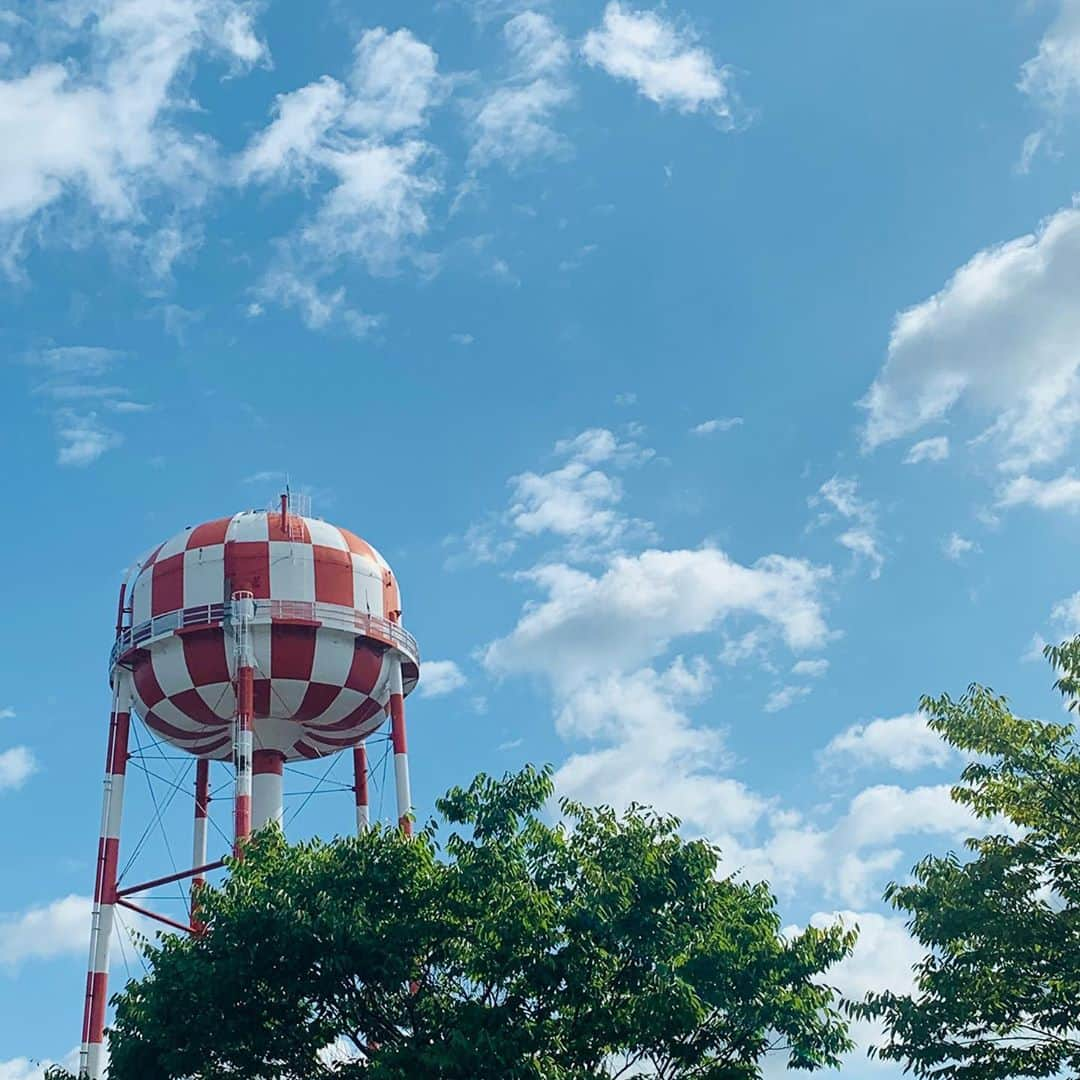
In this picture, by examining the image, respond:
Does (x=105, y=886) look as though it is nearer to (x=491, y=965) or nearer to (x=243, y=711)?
(x=243, y=711)

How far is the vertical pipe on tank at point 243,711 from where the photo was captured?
35625 millimetres

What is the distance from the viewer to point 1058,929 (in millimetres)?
20641

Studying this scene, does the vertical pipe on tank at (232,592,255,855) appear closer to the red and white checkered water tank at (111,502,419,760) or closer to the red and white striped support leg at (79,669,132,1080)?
the red and white checkered water tank at (111,502,419,760)

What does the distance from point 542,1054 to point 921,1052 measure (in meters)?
5.58

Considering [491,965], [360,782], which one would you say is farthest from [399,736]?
[491,965]

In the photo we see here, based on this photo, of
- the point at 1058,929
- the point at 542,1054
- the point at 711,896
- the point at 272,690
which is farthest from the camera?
the point at 272,690

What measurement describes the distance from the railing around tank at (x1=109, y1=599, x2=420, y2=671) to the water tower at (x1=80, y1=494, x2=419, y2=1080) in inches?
1.5

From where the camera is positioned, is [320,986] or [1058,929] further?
[320,986]

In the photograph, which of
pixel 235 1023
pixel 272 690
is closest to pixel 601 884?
pixel 235 1023

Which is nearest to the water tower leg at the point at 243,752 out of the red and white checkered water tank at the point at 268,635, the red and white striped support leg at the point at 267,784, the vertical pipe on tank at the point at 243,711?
the vertical pipe on tank at the point at 243,711

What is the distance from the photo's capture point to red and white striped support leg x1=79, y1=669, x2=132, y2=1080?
3475 centimetres

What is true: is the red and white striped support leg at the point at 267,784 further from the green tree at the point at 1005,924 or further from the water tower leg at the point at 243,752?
the green tree at the point at 1005,924

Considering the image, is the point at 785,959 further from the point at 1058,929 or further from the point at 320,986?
the point at 320,986

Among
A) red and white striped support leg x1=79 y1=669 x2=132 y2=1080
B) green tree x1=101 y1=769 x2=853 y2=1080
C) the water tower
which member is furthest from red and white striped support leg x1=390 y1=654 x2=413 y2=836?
green tree x1=101 y1=769 x2=853 y2=1080
